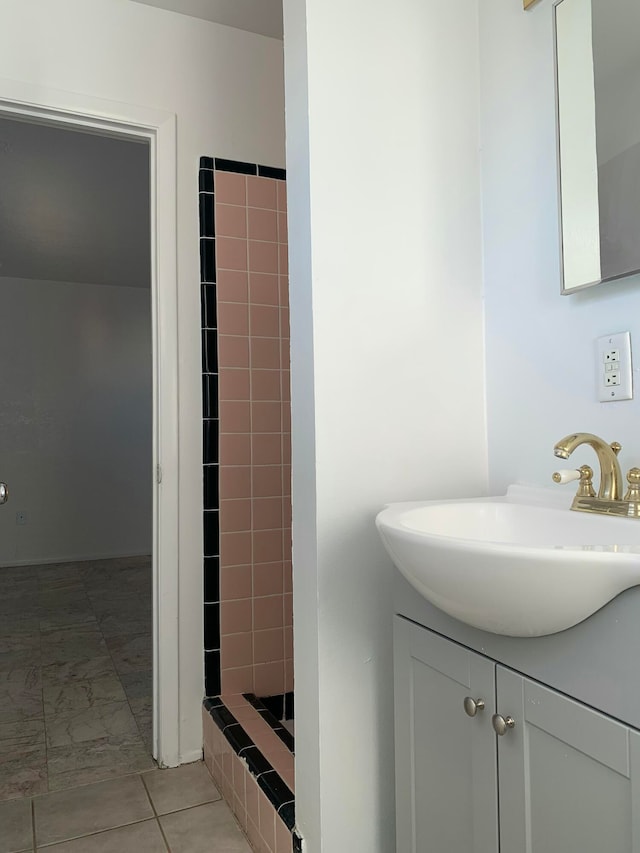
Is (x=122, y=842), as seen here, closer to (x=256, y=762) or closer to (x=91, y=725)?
(x=256, y=762)

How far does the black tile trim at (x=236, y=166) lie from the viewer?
216 cm

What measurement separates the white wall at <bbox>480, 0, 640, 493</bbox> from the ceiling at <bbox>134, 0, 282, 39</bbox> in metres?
0.89

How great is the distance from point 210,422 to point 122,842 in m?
1.17

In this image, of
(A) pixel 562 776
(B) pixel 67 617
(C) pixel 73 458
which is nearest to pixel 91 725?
(B) pixel 67 617

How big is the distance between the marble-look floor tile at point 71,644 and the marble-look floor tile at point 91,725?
0.69 m

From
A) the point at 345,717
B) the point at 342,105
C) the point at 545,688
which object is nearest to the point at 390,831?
the point at 345,717

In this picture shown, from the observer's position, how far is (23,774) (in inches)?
80.0

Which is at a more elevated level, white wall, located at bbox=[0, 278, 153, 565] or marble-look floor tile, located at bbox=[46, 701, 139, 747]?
white wall, located at bbox=[0, 278, 153, 565]

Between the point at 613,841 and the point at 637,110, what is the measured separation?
1.07 m

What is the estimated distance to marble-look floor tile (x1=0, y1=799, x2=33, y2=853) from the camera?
5.46 feet

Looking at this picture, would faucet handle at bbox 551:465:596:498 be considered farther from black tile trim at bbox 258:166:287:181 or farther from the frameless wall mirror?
black tile trim at bbox 258:166:287:181

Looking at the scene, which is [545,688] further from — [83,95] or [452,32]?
[83,95]

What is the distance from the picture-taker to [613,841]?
0.79 meters

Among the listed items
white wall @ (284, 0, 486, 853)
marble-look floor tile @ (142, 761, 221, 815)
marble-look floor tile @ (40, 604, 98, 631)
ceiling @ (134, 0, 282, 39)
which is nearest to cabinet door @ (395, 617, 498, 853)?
white wall @ (284, 0, 486, 853)
